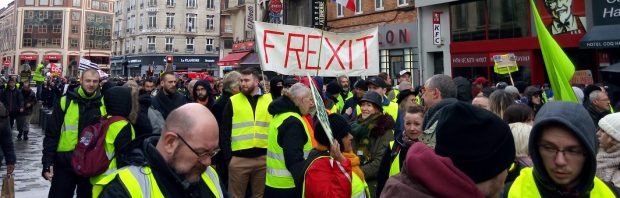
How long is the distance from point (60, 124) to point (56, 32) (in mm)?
95747

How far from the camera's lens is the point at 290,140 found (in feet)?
14.6

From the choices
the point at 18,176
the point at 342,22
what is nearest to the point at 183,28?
the point at 342,22

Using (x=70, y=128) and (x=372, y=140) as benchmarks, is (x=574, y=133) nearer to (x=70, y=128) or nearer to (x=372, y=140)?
(x=372, y=140)

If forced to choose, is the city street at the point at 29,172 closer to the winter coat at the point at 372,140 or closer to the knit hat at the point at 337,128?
the winter coat at the point at 372,140

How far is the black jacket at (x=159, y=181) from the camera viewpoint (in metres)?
2.14

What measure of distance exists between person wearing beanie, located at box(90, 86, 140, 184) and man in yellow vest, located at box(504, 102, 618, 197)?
134 inches

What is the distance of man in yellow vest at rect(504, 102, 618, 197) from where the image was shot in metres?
2.23

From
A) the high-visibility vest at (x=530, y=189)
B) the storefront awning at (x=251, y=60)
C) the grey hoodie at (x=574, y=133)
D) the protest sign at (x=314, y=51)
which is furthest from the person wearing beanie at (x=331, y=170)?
the storefront awning at (x=251, y=60)

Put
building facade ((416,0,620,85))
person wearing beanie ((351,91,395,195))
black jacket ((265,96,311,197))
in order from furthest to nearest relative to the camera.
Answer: building facade ((416,0,620,85)), person wearing beanie ((351,91,395,195)), black jacket ((265,96,311,197))

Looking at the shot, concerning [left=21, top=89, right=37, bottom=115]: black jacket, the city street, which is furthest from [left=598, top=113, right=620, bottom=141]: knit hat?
[left=21, top=89, right=37, bottom=115]: black jacket

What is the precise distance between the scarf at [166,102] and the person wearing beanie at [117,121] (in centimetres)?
227

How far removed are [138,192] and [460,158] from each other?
138 cm

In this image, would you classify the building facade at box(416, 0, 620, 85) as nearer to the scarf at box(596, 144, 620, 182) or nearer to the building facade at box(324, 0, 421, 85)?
the building facade at box(324, 0, 421, 85)

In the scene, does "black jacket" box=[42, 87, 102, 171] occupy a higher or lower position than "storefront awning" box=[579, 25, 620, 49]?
lower
